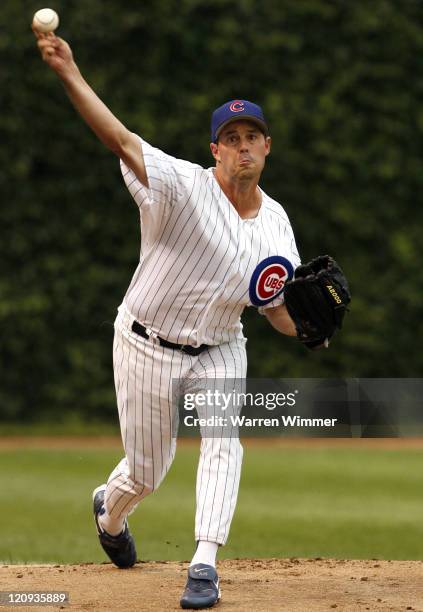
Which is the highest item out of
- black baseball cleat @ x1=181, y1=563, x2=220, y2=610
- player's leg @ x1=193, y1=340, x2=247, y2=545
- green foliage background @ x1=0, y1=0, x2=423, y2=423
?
green foliage background @ x1=0, y1=0, x2=423, y2=423

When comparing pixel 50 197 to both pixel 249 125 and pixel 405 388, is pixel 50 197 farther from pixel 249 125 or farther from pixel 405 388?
pixel 249 125

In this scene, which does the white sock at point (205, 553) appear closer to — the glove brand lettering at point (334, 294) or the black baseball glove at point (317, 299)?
the black baseball glove at point (317, 299)

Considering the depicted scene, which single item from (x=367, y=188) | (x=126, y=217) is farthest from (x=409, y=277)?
(x=126, y=217)

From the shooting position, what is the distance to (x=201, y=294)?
470 centimetres

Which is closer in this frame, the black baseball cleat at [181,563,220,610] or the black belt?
the black baseball cleat at [181,563,220,610]

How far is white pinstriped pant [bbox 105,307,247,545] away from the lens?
459 cm

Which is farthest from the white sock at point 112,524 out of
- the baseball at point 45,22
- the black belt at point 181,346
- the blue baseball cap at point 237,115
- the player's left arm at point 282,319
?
the baseball at point 45,22

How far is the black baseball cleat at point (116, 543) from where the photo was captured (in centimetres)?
524

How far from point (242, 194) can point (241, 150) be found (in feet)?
0.60

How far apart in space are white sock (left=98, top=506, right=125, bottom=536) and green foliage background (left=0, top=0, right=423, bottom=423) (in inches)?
233

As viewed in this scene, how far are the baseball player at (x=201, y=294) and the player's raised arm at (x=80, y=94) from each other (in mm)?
228

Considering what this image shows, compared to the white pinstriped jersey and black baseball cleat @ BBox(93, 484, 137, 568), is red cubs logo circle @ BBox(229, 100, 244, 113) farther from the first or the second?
black baseball cleat @ BBox(93, 484, 137, 568)

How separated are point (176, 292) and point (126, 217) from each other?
258 inches

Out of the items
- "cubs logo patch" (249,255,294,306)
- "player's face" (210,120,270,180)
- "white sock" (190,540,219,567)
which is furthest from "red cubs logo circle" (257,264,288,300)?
"white sock" (190,540,219,567)
